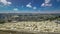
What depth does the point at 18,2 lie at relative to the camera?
1682 millimetres

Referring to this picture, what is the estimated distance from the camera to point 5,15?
168cm

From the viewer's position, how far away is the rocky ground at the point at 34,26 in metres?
1.59

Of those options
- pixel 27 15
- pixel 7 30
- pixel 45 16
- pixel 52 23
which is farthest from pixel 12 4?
pixel 52 23

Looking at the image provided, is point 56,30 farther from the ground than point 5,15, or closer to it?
closer to it

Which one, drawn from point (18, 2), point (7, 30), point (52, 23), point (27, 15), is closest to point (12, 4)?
point (18, 2)

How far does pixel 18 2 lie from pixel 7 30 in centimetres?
40

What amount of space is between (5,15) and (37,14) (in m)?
0.42

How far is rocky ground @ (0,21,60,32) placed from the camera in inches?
62.6

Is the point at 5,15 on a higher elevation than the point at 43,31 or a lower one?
higher

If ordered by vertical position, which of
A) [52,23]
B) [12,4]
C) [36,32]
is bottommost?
[36,32]

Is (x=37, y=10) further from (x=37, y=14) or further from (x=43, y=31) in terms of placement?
(x=43, y=31)

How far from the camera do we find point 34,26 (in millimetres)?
1635

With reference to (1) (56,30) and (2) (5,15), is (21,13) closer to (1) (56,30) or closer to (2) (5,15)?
(2) (5,15)

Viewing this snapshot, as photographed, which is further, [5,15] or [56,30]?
[5,15]
